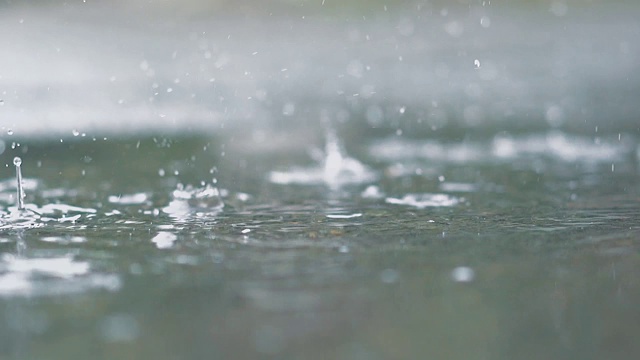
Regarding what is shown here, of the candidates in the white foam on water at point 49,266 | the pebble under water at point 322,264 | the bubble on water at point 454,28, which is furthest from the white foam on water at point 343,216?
the bubble on water at point 454,28

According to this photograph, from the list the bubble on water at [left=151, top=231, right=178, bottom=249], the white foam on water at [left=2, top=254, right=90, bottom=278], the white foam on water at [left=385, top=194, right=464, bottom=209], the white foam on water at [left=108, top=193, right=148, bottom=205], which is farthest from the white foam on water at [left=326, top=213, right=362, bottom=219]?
the white foam on water at [left=2, top=254, right=90, bottom=278]

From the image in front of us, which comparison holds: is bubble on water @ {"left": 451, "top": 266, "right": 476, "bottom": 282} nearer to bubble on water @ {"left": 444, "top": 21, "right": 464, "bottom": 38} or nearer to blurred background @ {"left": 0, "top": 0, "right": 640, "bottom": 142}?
blurred background @ {"left": 0, "top": 0, "right": 640, "bottom": 142}

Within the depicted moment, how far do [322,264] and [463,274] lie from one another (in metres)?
0.54

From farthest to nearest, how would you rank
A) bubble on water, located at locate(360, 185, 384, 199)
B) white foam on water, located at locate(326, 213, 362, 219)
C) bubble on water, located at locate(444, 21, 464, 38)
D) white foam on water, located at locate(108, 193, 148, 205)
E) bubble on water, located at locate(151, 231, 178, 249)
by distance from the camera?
bubble on water, located at locate(444, 21, 464, 38), bubble on water, located at locate(360, 185, 384, 199), white foam on water, located at locate(108, 193, 148, 205), white foam on water, located at locate(326, 213, 362, 219), bubble on water, located at locate(151, 231, 178, 249)

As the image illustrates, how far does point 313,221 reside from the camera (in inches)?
188

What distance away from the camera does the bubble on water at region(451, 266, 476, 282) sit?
11.6 ft

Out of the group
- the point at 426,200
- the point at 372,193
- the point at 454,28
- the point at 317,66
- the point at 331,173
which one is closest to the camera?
the point at 426,200

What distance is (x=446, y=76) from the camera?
1606 cm

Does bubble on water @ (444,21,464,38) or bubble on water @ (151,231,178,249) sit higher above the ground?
bubble on water @ (444,21,464,38)

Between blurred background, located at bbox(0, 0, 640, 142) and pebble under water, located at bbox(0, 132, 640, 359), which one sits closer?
pebble under water, located at bbox(0, 132, 640, 359)

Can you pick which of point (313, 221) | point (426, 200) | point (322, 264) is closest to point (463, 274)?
point (322, 264)

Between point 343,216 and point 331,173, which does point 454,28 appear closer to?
point 331,173

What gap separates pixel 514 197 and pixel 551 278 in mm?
2094

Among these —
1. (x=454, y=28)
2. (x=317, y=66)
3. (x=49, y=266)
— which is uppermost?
(x=454, y=28)
